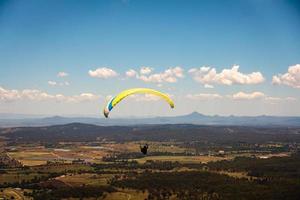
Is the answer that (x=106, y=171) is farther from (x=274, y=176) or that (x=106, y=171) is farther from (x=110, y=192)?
(x=274, y=176)

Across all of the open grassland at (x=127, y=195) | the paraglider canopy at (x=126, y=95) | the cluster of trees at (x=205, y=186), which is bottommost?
the open grassland at (x=127, y=195)

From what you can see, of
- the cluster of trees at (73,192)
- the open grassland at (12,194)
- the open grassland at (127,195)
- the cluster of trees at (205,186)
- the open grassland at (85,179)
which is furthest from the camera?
the open grassland at (85,179)

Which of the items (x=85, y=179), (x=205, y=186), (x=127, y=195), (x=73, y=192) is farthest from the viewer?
(x=85, y=179)

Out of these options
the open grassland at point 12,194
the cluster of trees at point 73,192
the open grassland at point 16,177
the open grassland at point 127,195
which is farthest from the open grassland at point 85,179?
the open grassland at point 12,194

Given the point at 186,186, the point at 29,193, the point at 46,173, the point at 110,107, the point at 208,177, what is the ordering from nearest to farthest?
the point at 110,107 < the point at 29,193 < the point at 186,186 < the point at 208,177 < the point at 46,173

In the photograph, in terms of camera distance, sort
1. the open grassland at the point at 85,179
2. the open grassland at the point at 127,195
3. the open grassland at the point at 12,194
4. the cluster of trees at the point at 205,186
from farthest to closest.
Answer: the open grassland at the point at 85,179 < the cluster of trees at the point at 205,186 < the open grassland at the point at 127,195 < the open grassland at the point at 12,194

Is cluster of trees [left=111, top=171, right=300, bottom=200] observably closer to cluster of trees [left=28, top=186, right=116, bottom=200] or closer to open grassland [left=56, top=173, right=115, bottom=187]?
open grassland [left=56, top=173, right=115, bottom=187]

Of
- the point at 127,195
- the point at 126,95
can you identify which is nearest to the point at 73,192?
the point at 127,195

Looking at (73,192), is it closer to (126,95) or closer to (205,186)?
(205,186)

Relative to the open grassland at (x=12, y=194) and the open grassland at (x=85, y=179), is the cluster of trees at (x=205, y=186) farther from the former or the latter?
the open grassland at (x=12, y=194)

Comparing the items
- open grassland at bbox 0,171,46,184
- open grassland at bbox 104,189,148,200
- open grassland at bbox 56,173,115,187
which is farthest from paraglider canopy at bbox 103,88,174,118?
open grassland at bbox 0,171,46,184

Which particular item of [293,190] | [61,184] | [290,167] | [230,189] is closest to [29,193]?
[61,184]
